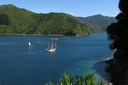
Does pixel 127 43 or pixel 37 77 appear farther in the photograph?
pixel 37 77

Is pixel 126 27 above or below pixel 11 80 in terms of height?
above

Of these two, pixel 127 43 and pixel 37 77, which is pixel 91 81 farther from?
pixel 37 77

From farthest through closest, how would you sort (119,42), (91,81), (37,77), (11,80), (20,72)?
(20,72)
(37,77)
(11,80)
(119,42)
(91,81)

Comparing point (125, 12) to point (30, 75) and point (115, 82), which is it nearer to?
point (115, 82)

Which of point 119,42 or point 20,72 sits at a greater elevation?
point 119,42

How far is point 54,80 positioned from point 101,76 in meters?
15.8

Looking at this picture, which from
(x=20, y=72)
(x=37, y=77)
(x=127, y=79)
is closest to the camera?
(x=127, y=79)

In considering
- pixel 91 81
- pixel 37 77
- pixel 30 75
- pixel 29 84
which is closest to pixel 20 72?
pixel 30 75

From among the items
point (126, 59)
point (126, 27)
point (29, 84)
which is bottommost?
point (29, 84)

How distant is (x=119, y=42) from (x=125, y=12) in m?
8.50

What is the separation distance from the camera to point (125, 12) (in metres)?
38.2

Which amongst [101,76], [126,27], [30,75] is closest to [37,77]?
[30,75]

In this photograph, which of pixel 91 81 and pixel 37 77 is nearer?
pixel 91 81

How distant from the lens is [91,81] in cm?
1672
